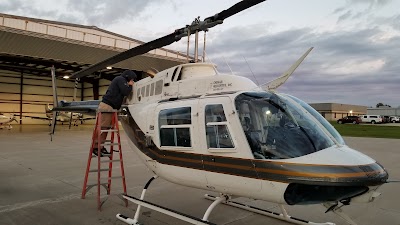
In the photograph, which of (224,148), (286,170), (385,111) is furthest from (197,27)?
(385,111)

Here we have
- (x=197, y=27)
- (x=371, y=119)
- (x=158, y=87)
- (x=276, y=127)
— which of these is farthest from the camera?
(x=371, y=119)

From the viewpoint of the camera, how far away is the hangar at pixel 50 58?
22.4 metres

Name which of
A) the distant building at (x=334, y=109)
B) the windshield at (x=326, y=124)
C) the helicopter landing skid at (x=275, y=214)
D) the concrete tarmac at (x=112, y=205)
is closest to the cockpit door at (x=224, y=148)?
the windshield at (x=326, y=124)

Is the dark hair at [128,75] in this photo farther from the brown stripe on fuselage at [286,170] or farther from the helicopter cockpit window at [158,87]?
the brown stripe on fuselage at [286,170]

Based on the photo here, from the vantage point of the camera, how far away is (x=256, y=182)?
3.91m

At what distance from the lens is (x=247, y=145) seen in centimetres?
396

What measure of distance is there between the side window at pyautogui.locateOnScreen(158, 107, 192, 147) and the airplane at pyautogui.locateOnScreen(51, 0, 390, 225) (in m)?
0.02

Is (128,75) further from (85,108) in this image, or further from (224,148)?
(224,148)

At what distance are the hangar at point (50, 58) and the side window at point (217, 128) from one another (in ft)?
36.8

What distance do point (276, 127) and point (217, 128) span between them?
2.60ft

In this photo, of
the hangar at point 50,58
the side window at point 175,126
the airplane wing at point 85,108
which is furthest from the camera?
the hangar at point 50,58

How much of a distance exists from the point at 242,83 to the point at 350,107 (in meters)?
104

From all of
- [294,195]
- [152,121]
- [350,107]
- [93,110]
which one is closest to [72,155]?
[93,110]

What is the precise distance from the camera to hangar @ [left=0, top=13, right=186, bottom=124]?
2241 centimetres
